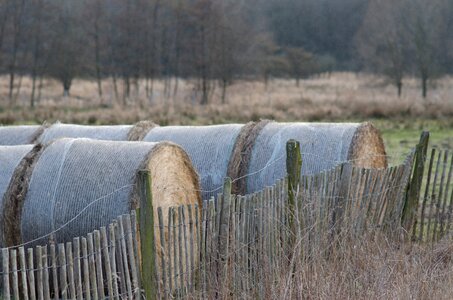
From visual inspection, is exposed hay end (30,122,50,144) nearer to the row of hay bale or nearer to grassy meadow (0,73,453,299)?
the row of hay bale

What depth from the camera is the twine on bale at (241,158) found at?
919 cm

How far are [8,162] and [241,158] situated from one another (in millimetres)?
3215

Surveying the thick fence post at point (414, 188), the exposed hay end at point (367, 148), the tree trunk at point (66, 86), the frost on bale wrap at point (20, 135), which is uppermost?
the tree trunk at point (66, 86)

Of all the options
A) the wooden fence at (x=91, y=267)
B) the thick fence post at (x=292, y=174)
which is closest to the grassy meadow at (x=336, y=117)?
the thick fence post at (x=292, y=174)

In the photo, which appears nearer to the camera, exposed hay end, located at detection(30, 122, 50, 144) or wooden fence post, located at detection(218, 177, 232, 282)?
wooden fence post, located at detection(218, 177, 232, 282)

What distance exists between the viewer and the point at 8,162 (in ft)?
23.9

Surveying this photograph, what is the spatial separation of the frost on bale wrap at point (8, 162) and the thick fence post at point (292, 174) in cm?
273

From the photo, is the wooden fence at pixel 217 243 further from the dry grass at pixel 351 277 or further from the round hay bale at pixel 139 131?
the round hay bale at pixel 139 131

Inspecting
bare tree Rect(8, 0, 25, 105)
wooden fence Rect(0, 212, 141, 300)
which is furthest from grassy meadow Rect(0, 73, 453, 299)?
bare tree Rect(8, 0, 25, 105)

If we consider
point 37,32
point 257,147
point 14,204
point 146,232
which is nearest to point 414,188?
point 257,147

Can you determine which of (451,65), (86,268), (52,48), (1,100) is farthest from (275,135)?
(451,65)

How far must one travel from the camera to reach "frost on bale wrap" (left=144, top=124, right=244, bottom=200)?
9109mm

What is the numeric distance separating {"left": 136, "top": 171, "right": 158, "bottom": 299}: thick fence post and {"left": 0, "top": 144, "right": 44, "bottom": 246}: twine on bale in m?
1.94

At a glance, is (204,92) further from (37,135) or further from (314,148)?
(314,148)
